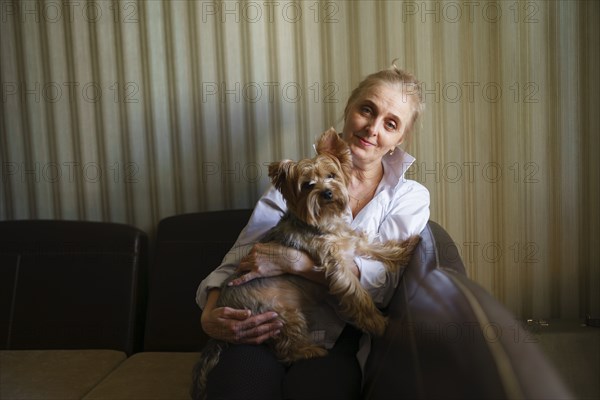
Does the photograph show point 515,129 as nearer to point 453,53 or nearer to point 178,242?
point 453,53

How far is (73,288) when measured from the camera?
245cm

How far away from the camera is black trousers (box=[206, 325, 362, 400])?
159cm

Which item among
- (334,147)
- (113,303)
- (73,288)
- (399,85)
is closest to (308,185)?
(334,147)

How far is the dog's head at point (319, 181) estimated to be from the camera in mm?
1735

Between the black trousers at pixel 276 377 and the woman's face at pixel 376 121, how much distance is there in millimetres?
706

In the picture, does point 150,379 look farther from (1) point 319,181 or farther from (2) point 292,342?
(1) point 319,181

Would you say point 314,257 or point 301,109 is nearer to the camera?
point 314,257

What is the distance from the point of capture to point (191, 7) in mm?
2498

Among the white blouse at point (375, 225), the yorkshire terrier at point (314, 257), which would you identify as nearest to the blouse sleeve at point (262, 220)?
the white blouse at point (375, 225)

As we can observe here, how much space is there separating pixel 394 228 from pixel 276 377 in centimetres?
62

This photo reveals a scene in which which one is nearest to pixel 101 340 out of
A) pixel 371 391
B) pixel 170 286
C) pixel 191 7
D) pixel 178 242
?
pixel 170 286

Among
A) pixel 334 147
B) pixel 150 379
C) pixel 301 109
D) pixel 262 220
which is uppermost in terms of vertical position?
pixel 301 109

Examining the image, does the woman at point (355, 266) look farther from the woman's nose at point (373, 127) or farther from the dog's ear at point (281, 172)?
the dog's ear at point (281, 172)

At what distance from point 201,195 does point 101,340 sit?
75cm
